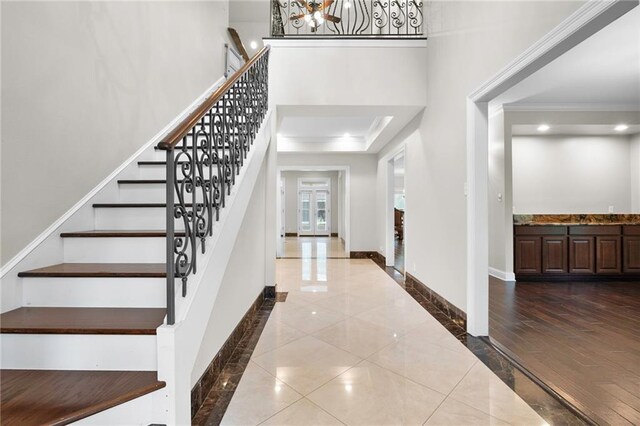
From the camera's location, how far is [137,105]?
8.58 feet

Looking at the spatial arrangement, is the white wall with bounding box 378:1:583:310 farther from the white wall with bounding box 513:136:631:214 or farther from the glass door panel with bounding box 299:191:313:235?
the glass door panel with bounding box 299:191:313:235

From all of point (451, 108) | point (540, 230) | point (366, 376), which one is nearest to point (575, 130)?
point (540, 230)

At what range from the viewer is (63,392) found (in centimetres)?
112

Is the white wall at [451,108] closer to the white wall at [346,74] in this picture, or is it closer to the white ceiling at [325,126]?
the white wall at [346,74]

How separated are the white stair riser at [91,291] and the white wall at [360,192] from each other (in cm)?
564

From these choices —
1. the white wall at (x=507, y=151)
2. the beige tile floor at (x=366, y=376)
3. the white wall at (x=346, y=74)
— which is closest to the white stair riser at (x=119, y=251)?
the beige tile floor at (x=366, y=376)

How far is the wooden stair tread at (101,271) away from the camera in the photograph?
1501mm

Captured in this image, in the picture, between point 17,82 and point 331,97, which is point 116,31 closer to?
point 17,82

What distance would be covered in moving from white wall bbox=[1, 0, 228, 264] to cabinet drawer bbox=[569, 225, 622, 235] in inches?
243

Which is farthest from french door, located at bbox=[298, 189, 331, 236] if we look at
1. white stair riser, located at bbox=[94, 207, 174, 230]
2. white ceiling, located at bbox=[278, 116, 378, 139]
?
white stair riser, located at bbox=[94, 207, 174, 230]

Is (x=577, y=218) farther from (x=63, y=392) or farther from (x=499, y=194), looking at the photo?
(x=63, y=392)

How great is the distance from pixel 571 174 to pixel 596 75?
258 centimetres

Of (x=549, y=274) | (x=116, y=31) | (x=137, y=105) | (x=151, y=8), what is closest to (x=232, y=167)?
(x=137, y=105)

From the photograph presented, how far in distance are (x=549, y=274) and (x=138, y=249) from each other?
5.70 m
